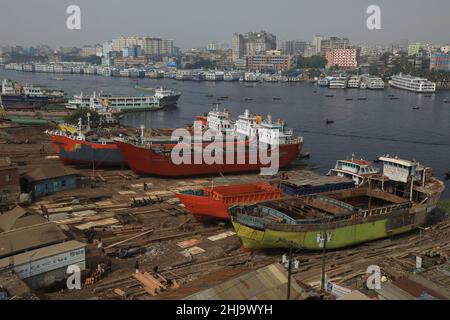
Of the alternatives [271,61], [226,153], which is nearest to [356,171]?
[226,153]

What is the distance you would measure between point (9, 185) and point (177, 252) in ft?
21.5

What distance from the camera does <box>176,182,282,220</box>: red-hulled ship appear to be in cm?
1348

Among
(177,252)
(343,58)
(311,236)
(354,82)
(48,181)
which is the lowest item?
(177,252)

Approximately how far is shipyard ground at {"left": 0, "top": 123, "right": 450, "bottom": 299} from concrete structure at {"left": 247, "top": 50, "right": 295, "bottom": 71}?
4377 inches

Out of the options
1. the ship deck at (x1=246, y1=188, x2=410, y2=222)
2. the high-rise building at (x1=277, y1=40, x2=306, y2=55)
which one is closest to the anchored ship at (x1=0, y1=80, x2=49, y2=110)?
the ship deck at (x1=246, y1=188, x2=410, y2=222)

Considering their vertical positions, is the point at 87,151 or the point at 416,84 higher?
the point at 416,84

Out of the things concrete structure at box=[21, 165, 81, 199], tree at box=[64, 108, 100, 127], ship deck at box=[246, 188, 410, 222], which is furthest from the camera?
tree at box=[64, 108, 100, 127]

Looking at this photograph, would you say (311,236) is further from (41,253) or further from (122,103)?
(122,103)

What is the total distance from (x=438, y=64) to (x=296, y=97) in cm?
5071

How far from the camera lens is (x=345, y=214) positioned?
1216cm

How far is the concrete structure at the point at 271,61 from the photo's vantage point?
12500 centimetres

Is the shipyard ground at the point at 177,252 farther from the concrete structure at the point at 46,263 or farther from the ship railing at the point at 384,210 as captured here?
the ship railing at the point at 384,210

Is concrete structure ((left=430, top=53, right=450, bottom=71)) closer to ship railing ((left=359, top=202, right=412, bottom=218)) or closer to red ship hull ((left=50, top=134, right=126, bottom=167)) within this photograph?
red ship hull ((left=50, top=134, right=126, bottom=167))
